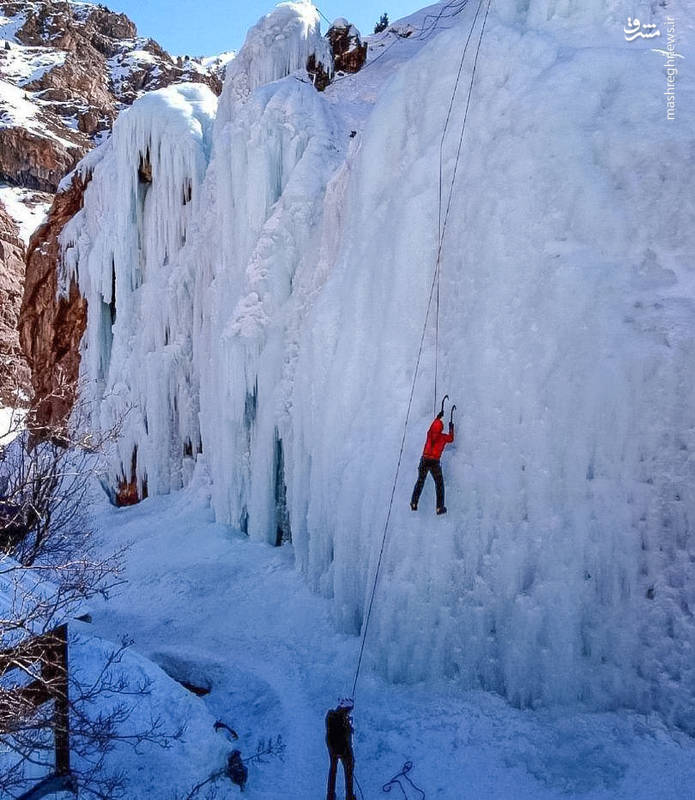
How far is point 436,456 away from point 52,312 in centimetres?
1650

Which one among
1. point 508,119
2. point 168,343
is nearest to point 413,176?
point 508,119

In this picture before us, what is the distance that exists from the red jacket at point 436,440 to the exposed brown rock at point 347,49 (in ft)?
35.1

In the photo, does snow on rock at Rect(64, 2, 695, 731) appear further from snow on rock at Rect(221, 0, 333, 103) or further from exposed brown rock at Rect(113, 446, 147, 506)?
exposed brown rock at Rect(113, 446, 147, 506)

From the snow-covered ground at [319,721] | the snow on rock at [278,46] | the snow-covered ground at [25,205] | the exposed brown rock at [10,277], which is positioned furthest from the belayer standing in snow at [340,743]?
the snow-covered ground at [25,205]

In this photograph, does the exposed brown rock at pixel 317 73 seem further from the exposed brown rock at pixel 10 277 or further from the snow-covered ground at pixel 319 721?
the exposed brown rock at pixel 10 277

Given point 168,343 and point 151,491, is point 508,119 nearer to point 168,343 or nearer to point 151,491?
point 168,343

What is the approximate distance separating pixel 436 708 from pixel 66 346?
16.6 m

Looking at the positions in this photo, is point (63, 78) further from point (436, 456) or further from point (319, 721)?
point (319, 721)

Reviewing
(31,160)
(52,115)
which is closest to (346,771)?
(31,160)

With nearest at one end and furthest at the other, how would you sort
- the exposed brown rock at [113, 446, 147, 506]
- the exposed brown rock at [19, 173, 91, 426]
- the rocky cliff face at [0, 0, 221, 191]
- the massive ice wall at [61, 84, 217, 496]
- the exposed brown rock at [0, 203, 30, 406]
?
1. the massive ice wall at [61, 84, 217, 496]
2. the exposed brown rock at [113, 446, 147, 506]
3. the exposed brown rock at [19, 173, 91, 426]
4. the exposed brown rock at [0, 203, 30, 406]
5. the rocky cliff face at [0, 0, 221, 191]

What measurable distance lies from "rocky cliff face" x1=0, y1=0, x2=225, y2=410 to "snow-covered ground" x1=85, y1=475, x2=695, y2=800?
3809mm

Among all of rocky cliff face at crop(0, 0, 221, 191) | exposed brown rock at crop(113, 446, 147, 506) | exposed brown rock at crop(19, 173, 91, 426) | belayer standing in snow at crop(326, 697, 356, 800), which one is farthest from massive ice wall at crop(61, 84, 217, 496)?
rocky cliff face at crop(0, 0, 221, 191)

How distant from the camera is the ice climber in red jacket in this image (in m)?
Answer: 5.41

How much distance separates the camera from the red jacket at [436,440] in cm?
540
